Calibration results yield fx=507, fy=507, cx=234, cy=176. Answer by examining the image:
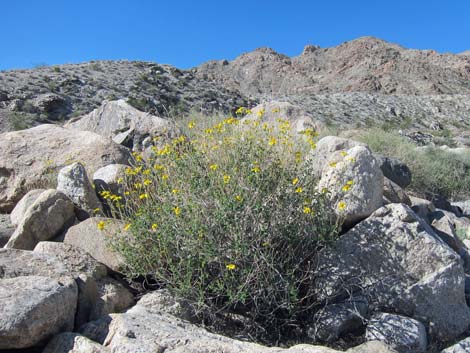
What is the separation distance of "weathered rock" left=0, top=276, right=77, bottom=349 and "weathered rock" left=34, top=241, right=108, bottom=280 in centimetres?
48

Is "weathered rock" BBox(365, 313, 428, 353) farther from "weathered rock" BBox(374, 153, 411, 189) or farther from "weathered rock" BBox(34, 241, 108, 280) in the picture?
"weathered rock" BBox(374, 153, 411, 189)

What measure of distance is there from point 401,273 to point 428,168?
596 centimetres

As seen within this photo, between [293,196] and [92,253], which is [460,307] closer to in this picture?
[293,196]

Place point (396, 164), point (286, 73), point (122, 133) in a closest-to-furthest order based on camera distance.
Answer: point (396, 164), point (122, 133), point (286, 73)

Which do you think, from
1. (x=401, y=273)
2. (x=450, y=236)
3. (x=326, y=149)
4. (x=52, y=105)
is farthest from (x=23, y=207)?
(x=52, y=105)

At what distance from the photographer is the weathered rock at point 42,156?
235 inches

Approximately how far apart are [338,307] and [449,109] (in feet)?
108

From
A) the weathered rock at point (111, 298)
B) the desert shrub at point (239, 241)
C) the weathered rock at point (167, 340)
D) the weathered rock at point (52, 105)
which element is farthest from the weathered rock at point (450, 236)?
the weathered rock at point (52, 105)

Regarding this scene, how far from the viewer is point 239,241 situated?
3486 millimetres

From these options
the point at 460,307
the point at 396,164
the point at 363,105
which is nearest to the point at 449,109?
the point at 363,105

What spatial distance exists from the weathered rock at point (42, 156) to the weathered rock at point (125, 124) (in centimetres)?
117

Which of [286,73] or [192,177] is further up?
[286,73]

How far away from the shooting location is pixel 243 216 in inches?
145

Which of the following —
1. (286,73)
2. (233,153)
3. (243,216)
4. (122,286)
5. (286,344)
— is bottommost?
(286,344)
